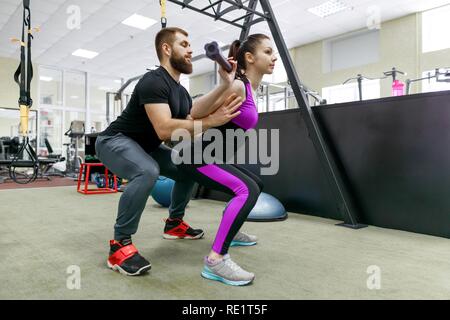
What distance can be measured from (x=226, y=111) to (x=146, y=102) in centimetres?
35

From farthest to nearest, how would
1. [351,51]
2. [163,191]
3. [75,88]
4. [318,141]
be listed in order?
[75,88], [351,51], [163,191], [318,141]

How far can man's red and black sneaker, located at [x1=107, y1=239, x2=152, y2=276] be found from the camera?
4.45 ft

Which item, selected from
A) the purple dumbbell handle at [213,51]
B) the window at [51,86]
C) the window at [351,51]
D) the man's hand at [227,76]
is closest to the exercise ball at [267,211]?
the man's hand at [227,76]

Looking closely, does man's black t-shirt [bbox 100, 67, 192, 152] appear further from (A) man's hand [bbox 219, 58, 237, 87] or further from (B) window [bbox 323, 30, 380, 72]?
(B) window [bbox 323, 30, 380, 72]

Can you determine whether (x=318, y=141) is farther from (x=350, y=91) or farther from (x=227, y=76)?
(x=350, y=91)

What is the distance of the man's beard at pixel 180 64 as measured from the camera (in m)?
1.55

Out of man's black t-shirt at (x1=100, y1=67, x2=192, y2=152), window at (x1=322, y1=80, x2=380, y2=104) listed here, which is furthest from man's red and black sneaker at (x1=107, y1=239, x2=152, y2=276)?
window at (x1=322, y1=80, x2=380, y2=104)

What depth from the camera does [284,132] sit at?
294cm

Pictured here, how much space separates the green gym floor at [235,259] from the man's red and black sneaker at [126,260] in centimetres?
3

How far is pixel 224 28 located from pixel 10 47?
18.6 feet

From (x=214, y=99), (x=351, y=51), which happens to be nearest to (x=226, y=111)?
(x=214, y=99)

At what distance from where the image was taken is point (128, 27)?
7062 mm

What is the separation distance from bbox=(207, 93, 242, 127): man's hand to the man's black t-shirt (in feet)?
0.79
